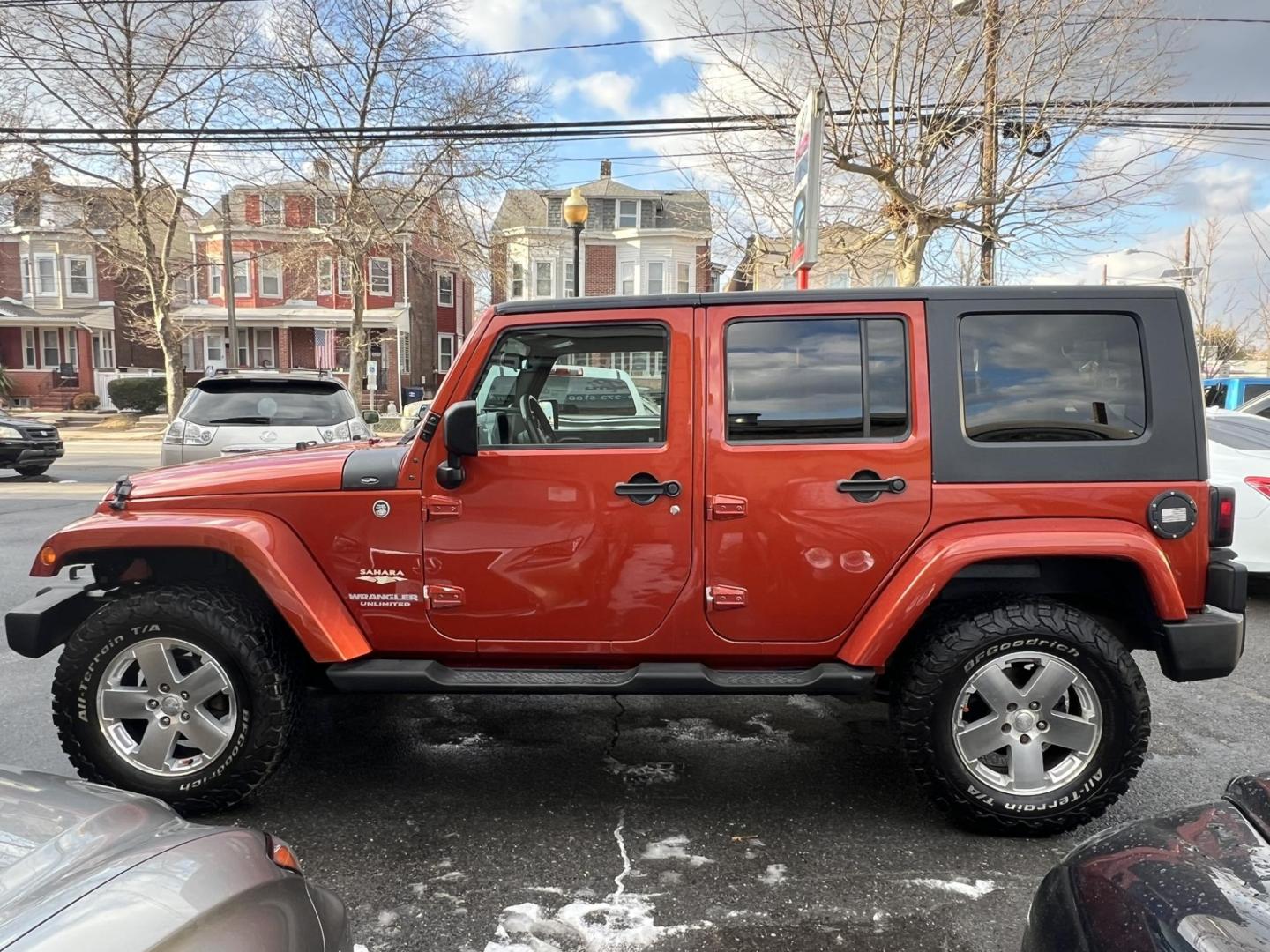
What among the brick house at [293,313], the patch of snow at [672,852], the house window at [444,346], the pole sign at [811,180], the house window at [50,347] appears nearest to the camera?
the patch of snow at [672,852]

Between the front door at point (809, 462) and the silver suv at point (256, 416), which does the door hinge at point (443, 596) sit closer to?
the front door at point (809, 462)

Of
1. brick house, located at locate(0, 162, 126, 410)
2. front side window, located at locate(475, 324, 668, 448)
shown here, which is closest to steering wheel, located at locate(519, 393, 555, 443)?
front side window, located at locate(475, 324, 668, 448)

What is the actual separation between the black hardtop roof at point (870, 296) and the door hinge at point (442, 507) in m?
0.77

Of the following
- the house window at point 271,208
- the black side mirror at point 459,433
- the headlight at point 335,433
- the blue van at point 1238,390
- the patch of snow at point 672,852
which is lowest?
the patch of snow at point 672,852

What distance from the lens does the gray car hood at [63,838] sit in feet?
4.65

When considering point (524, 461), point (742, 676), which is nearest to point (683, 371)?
point (524, 461)

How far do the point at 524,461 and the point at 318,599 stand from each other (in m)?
0.93

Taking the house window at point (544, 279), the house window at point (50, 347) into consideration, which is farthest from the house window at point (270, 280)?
the house window at point (544, 279)

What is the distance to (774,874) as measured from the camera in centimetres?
285

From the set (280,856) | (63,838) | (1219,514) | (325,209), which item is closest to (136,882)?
(63,838)

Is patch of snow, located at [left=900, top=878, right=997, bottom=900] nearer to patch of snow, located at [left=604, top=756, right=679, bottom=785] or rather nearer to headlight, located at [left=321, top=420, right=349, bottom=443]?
patch of snow, located at [left=604, top=756, right=679, bottom=785]

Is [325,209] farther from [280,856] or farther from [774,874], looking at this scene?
[280,856]

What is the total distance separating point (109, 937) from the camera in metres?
1.35

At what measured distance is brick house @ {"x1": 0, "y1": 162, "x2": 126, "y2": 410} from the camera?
34.6 metres
